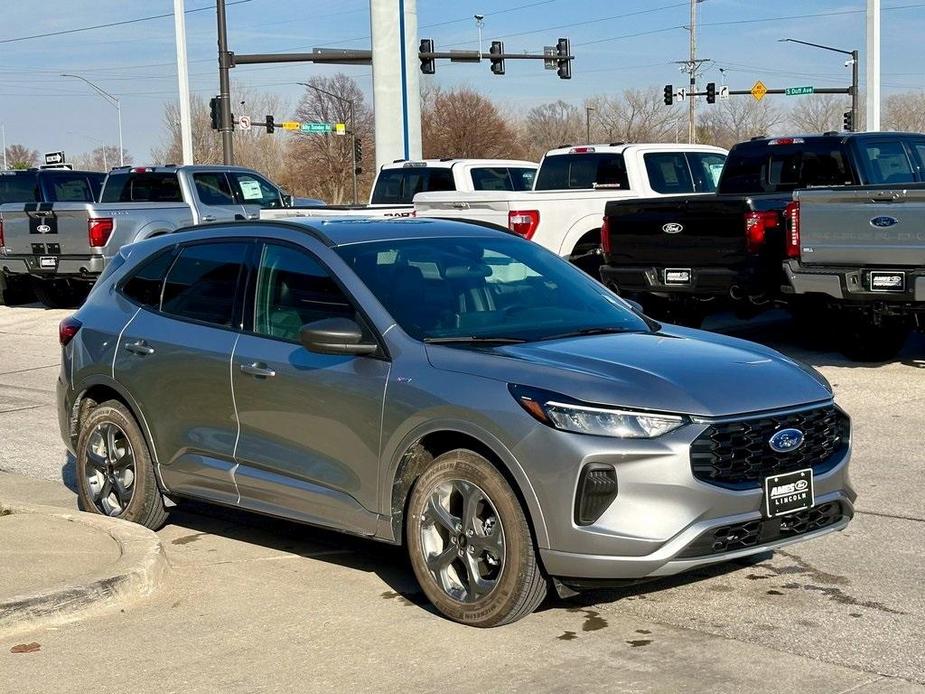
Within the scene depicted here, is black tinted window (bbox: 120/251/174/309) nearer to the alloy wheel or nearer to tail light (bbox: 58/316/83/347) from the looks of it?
tail light (bbox: 58/316/83/347)

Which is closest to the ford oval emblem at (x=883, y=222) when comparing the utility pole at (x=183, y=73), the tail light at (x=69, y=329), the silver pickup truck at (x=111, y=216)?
the tail light at (x=69, y=329)

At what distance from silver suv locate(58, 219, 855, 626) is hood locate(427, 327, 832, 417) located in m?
0.01

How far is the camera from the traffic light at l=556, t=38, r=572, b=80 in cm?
4691

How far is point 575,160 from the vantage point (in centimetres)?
1870

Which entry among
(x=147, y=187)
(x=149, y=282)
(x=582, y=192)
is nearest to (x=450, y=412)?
(x=149, y=282)

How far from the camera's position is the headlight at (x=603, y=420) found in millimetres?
5203

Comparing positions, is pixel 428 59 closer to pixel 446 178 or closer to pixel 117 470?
pixel 446 178

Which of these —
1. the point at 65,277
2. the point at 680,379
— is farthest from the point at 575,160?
the point at 680,379

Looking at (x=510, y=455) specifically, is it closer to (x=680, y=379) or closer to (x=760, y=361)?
(x=680, y=379)

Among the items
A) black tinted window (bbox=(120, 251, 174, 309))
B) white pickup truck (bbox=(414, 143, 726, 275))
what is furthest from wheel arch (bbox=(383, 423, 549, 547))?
white pickup truck (bbox=(414, 143, 726, 275))

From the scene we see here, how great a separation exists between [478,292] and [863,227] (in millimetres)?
6395

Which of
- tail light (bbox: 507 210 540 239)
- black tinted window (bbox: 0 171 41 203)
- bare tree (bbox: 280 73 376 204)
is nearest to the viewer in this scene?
tail light (bbox: 507 210 540 239)

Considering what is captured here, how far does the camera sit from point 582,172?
18.6m

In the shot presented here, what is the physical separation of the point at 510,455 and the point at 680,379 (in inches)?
30.1
